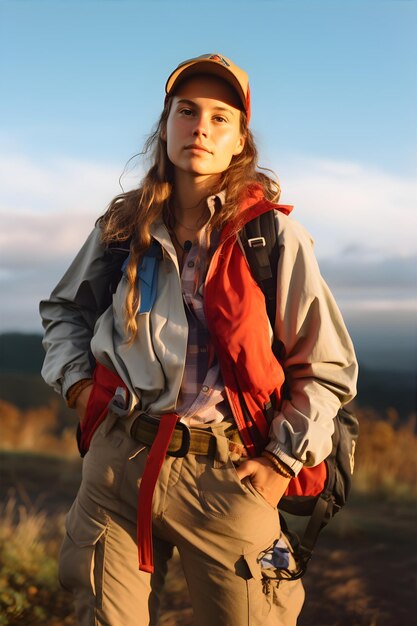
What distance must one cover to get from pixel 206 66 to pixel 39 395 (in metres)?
11.7

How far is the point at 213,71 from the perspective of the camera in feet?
9.22

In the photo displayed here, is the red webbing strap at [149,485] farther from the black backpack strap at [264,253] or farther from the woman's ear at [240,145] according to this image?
the woman's ear at [240,145]

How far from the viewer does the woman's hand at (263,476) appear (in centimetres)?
252

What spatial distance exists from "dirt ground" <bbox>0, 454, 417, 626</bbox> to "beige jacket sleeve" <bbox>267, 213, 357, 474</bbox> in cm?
205

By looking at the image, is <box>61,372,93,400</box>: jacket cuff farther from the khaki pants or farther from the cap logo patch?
the cap logo patch

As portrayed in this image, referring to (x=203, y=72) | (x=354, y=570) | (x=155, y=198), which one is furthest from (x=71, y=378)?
(x=354, y=570)

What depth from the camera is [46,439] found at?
8.55 m

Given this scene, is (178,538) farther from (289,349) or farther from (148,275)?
(148,275)

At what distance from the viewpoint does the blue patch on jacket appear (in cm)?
264

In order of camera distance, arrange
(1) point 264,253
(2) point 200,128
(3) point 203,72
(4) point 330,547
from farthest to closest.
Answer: (4) point 330,547
(3) point 203,72
(2) point 200,128
(1) point 264,253

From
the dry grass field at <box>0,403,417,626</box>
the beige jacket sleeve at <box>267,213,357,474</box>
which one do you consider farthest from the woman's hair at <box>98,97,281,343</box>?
the dry grass field at <box>0,403,417,626</box>

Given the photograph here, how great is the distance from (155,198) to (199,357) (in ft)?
2.29

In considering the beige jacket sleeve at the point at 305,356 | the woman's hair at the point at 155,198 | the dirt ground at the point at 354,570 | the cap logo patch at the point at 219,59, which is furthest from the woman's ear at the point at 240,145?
the dirt ground at the point at 354,570

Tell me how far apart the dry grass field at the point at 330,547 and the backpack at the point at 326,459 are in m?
1.64
